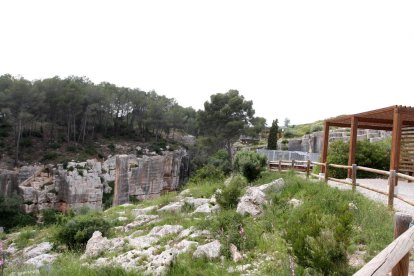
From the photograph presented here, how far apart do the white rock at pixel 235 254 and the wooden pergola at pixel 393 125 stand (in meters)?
5.18

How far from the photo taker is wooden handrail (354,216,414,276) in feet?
6.15

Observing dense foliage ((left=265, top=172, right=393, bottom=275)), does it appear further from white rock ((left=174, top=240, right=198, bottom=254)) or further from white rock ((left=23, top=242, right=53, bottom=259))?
white rock ((left=23, top=242, right=53, bottom=259))

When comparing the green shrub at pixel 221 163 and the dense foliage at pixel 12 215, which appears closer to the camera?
the green shrub at pixel 221 163

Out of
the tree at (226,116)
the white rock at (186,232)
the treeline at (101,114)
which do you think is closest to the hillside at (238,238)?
the white rock at (186,232)

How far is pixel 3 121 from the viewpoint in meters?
31.5

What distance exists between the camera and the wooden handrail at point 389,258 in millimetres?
1875

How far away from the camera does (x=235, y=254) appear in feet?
18.9

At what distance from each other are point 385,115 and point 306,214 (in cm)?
763

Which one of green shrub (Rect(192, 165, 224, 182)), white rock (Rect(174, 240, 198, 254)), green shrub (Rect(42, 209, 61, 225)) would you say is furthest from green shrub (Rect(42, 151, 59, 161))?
white rock (Rect(174, 240, 198, 254))

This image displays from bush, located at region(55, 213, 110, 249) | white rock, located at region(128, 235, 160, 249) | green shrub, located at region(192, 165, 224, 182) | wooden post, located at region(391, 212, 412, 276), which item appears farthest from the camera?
green shrub, located at region(192, 165, 224, 182)

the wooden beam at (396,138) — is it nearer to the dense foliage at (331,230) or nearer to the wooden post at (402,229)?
the dense foliage at (331,230)

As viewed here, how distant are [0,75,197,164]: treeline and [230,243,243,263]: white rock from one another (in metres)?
25.9

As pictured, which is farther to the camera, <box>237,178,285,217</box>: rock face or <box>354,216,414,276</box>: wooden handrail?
<box>237,178,285,217</box>: rock face

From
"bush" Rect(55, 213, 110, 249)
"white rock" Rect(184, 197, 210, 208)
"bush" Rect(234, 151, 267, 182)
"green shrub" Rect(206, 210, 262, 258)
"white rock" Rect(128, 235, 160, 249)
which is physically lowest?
"bush" Rect(55, 213, 110, 249)
